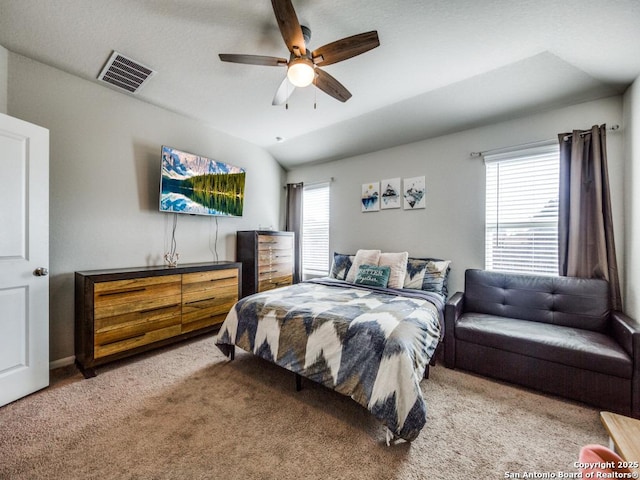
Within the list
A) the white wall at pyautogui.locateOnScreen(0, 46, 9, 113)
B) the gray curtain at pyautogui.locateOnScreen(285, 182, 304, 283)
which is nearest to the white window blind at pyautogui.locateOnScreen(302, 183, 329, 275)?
the gray curtain at pyautogui.locateOnScreen(285, 182, 304, 283)

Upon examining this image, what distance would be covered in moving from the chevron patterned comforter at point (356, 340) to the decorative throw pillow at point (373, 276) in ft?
1.32

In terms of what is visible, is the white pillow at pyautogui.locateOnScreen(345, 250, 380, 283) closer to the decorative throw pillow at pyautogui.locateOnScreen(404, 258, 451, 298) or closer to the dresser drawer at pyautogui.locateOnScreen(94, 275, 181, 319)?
the decorative throw pillow at pyautogui.locateOnScreen(404, 258, 451, 298)

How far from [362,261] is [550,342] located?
196 centimetres

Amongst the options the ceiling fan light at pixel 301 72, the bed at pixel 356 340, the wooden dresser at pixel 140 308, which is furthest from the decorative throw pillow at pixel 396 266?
the ceiling fan light at pixel 301 72

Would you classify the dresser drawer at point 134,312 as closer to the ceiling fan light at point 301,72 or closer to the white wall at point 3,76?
the white wall at point 3,76

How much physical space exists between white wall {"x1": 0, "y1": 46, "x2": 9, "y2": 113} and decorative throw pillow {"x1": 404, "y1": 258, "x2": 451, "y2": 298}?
4.14m

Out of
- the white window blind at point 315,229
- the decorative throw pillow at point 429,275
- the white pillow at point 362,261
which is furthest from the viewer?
the white window blind at point 315,229

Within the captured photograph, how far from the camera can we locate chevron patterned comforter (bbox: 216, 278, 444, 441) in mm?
1479

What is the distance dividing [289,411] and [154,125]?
3.34 m

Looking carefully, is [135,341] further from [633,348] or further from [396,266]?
[633,348]

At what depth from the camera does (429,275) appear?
3053 mm

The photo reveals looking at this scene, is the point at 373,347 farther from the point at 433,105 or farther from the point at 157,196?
the point at 157,196

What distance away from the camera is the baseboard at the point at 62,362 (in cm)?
235

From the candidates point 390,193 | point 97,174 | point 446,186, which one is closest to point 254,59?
point 97,174
